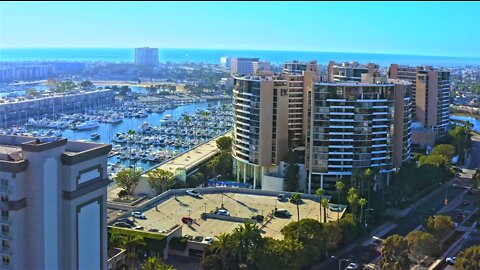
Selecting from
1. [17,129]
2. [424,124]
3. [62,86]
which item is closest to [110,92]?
[62,86]

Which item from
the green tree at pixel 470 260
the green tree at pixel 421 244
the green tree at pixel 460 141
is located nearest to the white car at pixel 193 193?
the green tree at pixel 421 244

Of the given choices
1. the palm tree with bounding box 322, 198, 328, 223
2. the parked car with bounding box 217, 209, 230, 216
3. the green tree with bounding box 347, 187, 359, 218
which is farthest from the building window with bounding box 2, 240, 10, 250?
the green tree with bounding box 347, 187, 359, 218

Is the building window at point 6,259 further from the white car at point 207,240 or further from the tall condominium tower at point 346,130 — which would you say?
the tall condominium tower at point 346,130

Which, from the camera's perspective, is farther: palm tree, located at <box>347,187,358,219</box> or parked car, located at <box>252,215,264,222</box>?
parked car, located at <box>252,215,264,222</box>

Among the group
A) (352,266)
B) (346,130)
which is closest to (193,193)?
(346,130)

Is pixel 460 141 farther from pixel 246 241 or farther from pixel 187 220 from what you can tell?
pixel 246 241

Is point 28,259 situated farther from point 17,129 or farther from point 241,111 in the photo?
point 17,129

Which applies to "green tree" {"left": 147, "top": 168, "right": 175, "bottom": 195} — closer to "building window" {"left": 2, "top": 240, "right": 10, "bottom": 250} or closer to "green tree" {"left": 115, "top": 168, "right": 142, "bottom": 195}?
"green tree" {"left": 115, "top": 168, "right": 142, "bottom": 195}
